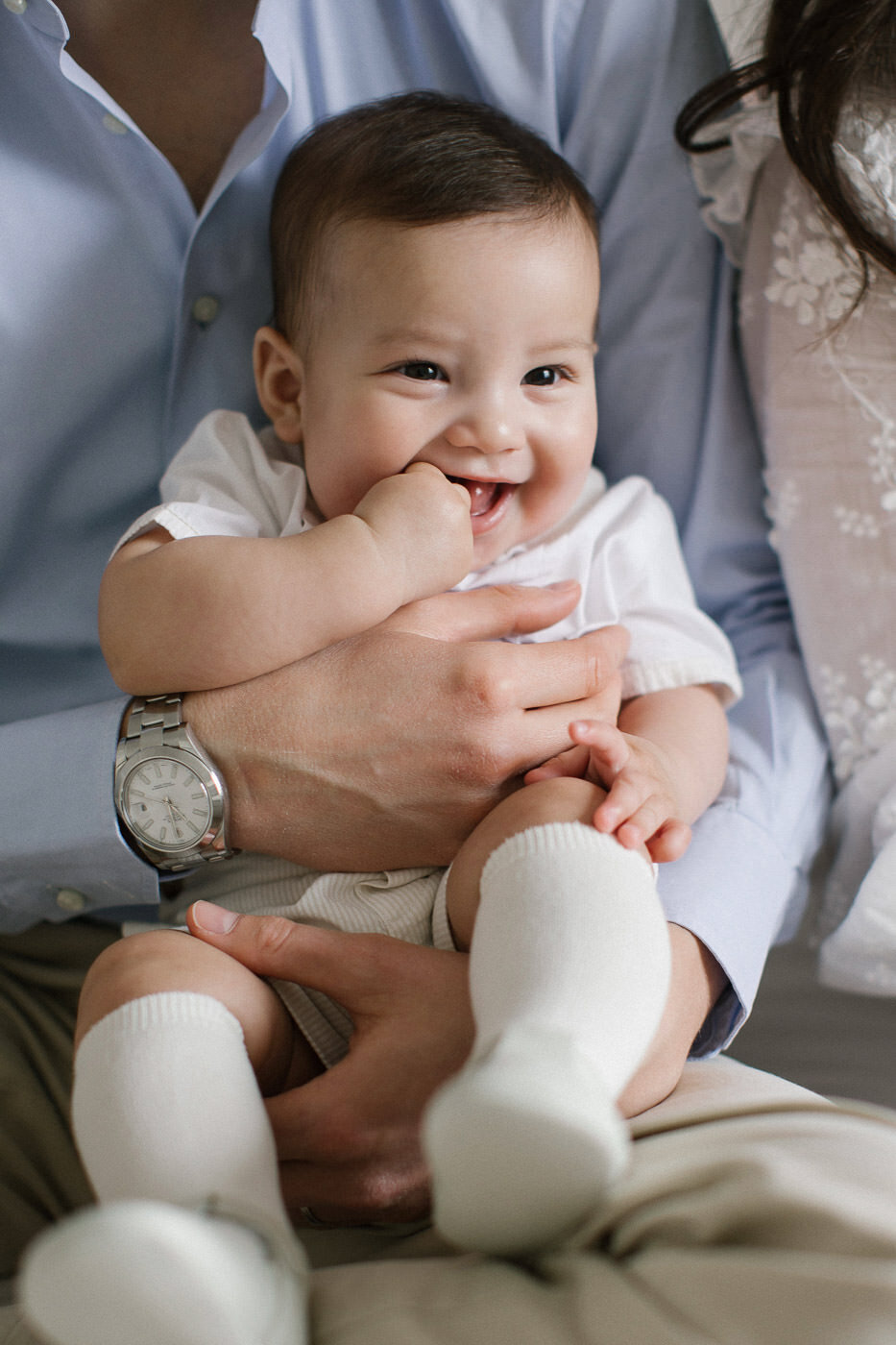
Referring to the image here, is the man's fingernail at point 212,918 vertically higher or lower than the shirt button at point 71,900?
higher

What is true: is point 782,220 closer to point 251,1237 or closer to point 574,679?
point 574,679

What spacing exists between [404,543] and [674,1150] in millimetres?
567

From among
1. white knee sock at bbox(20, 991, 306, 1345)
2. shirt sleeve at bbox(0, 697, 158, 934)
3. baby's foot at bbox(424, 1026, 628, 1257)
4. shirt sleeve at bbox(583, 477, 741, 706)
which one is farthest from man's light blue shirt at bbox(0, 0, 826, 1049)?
baby's foot at bbox(424, 1026, 628, 1257)

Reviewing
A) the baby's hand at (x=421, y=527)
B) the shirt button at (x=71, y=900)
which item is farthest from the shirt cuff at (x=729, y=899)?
the shirt button at (x=71, y=900)

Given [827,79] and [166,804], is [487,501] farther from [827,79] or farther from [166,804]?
[827,79]

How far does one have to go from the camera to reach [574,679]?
3.17 ft

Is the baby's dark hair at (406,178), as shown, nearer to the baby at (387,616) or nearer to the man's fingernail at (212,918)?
the baby at (387,616)

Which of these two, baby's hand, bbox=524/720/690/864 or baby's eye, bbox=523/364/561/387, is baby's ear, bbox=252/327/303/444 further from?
baby's hand, bbox=524/720/690/864

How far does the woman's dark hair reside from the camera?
1018 millimetres

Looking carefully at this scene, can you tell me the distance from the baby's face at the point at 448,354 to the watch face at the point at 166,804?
33 cm

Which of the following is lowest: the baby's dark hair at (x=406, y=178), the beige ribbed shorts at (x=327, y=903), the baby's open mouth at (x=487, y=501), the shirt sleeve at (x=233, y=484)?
the beige ribbed shorts at (x=327, y=903)

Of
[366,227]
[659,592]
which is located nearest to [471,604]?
[659,592]

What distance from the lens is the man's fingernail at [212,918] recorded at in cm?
84

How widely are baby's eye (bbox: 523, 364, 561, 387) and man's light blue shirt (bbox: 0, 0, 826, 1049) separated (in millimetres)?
287
